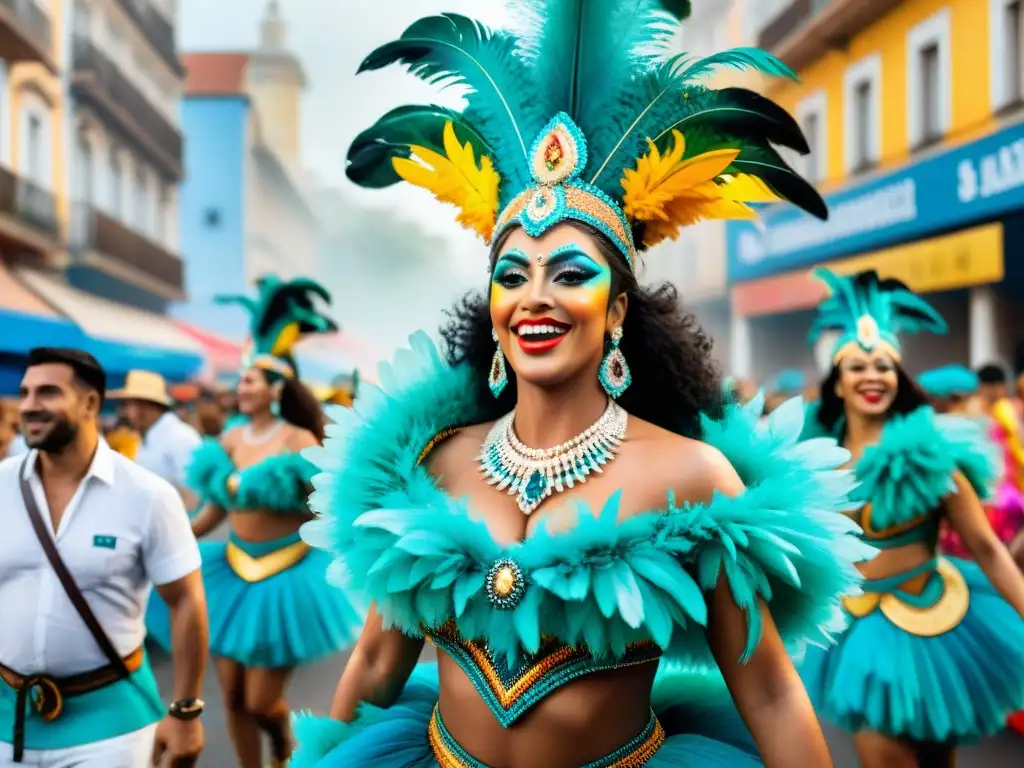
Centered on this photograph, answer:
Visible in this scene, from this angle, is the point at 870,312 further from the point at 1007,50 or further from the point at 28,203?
the point at 28,203

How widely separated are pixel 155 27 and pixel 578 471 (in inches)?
1204

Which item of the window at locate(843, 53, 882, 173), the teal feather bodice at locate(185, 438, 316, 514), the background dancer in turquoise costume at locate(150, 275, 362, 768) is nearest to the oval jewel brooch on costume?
the background dancer in turquoise costume at locate(150, 275, 362, 768)

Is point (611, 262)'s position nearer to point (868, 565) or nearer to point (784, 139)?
point (784, 139)

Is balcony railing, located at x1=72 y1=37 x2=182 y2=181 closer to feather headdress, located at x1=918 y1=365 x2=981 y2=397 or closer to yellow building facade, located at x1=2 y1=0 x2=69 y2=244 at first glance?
yellow building facade, located at x1=2 y1=0 x2=69 y2=244

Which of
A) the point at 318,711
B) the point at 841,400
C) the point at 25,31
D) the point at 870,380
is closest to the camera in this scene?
the point at 870,380

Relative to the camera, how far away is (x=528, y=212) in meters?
2.57

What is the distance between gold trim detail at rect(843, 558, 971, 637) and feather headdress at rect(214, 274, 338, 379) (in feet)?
11.2

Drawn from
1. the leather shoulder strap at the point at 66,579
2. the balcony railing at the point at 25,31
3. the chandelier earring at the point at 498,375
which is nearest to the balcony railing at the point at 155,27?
the balcony railing at the point at 25,31

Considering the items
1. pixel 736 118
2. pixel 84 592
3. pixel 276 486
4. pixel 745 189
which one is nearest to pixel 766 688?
pixel 745 189

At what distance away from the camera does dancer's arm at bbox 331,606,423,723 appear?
276 centimetres

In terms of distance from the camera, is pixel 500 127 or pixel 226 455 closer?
pixel 500 127

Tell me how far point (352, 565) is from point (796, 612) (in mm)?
987

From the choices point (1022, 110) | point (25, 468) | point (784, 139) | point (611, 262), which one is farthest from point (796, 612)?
point (1022, 110)

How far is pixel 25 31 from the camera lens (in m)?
18.2
